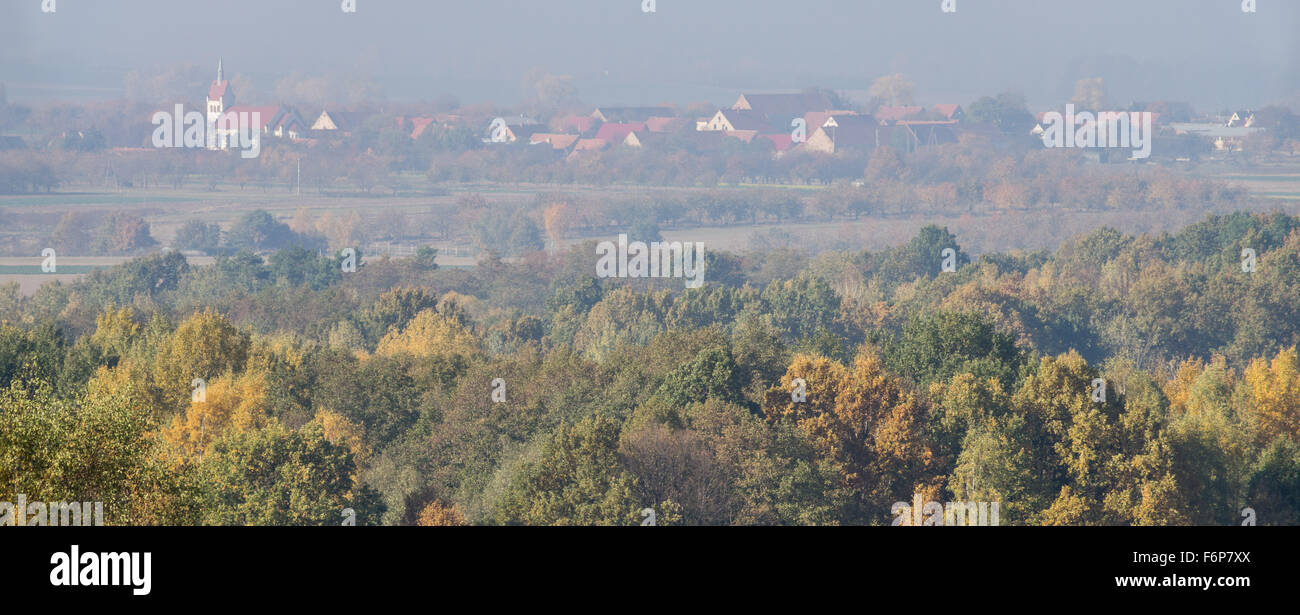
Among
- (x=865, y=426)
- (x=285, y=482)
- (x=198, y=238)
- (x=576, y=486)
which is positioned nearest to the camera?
(x=285, y=482)

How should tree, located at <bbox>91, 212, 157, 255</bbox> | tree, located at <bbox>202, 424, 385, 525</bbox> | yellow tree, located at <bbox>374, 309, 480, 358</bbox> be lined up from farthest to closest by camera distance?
tree, located at <bbox>91, 212, 157, 255</bbox> → yellow tree, located at <bbox>374, 309, 480, 358</bbox> → tree, located at <bbox>202, 424, 385, 525</bbox>

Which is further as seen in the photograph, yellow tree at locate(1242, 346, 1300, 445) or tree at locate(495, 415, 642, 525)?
yellow tree at locate(1242, 346, 1300, 445)

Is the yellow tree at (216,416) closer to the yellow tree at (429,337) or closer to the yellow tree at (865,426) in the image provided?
the yellow tree at (865,426)

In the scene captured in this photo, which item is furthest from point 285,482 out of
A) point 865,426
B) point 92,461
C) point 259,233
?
point 259,233

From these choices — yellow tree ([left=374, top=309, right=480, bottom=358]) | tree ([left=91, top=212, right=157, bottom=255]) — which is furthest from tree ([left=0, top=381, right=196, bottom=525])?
tree ([left=91, top=212, right=157, bottom=255])

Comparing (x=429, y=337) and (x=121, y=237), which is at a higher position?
(x=121, y=237)

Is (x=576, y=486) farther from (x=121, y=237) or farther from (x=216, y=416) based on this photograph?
(x=121, y=237)

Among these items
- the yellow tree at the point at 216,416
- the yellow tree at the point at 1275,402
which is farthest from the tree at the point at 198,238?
the yellow tree at the point at 1275,402

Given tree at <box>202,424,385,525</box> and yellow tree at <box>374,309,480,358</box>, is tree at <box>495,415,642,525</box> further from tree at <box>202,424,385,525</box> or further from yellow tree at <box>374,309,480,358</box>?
yellow tree at <box>374,309,480,358</box>

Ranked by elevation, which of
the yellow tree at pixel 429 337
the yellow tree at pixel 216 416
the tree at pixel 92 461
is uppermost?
the tree at pixel 92 461

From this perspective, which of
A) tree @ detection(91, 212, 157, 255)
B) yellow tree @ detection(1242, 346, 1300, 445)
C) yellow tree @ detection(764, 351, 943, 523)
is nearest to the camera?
yellow tree @ detection(764, 351, 943, 523)

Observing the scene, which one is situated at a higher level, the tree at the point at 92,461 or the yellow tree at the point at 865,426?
the tree at the point at 92,461

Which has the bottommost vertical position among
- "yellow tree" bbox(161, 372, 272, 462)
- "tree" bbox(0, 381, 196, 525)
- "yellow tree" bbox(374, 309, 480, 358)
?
"yellow tree" bbox(374, 309, 480, 358)
